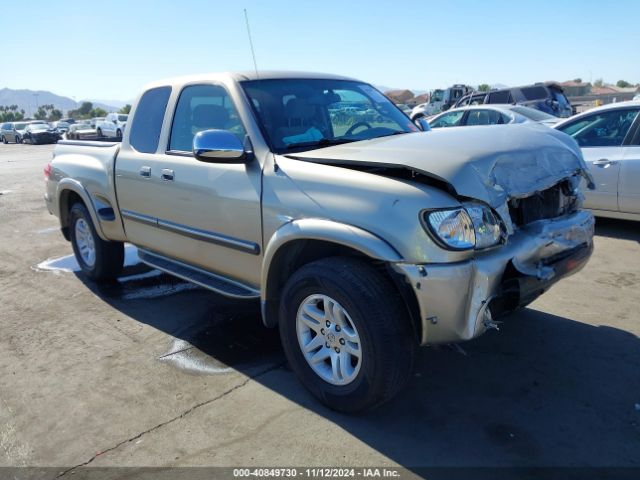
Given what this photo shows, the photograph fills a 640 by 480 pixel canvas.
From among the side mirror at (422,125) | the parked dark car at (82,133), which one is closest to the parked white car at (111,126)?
the parked dark car at (82,133)

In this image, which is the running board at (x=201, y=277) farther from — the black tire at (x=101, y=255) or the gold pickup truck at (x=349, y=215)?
the black tire at (x=101, y=255)

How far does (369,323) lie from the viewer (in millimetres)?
2781

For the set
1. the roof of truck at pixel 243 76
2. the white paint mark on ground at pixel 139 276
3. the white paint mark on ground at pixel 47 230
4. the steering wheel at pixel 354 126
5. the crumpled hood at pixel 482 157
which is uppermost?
the roof of truck at pixel 243 76

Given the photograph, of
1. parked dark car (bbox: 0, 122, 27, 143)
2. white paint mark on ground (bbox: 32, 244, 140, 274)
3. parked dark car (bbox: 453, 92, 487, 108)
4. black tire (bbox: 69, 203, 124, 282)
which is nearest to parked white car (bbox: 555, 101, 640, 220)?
black tire (bbox: 69, 203, 124, 282)

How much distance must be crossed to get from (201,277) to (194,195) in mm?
665

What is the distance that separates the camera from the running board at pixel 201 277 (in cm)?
381

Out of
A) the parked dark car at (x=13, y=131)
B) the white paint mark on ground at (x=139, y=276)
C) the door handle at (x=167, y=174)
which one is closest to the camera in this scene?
the door handle at (x=167, y=174)

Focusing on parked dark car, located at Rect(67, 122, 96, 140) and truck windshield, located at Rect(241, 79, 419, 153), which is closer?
truck windshield, located at Rect(241, 79, 419, 153)

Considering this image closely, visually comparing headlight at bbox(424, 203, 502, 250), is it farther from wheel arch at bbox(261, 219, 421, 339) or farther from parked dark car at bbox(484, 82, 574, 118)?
parked dark car at bbox(484, 82, 574, 118)

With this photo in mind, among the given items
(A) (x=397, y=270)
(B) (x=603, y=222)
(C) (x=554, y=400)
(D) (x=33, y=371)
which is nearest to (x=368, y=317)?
(A) (x=397, y=270)

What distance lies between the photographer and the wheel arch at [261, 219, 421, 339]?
2.78 meters

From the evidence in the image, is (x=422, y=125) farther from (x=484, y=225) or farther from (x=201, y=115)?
(x=484, y=225)

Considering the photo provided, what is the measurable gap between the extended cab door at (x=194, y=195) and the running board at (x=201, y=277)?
0.06 metres

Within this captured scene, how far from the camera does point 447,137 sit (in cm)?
342
